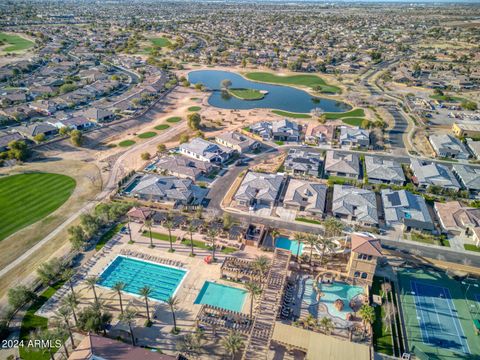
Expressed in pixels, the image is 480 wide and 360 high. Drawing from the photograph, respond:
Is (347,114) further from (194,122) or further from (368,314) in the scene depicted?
(368,314)

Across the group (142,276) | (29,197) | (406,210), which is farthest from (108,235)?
(406,210)

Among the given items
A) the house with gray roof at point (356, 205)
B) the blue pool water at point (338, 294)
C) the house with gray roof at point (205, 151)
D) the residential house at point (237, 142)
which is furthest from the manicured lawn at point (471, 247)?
the house with gray roof at point (205, 151)

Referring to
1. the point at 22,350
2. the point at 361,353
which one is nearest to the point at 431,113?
the point at 361,353

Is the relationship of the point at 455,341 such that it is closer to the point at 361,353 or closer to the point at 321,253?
the point at 361,353

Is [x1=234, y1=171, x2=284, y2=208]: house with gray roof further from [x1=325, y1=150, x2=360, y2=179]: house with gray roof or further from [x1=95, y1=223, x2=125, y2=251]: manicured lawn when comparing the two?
[x1=95, y1=223, x2=125, y2=251]: manicured lawn

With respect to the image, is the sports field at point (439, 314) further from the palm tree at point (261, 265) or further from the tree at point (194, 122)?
the tree at point (194, 122)
